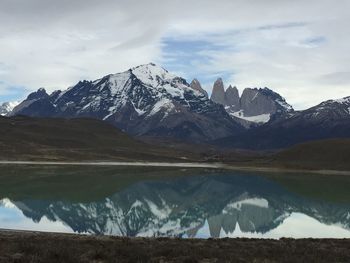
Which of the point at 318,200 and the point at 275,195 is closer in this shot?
the point at 318,200

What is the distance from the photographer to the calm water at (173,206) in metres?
60.6

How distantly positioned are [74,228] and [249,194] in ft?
178

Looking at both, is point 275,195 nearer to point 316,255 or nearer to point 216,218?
point 216,218

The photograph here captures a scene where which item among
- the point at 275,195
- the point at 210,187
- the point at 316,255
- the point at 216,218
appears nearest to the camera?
the point at 316,255

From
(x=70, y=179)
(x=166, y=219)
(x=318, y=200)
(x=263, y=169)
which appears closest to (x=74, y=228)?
(x=166, y=219)

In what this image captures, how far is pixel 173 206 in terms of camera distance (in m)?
87.8

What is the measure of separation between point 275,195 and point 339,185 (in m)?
30.5

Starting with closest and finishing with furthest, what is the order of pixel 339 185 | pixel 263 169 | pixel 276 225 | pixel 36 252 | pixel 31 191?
pixel 36 252
pixel 276 225
pixel 31 191
pixel 339 185
pixel 263 169

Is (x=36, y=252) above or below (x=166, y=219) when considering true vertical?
above

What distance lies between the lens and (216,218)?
74062 mm

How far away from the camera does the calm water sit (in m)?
60.6

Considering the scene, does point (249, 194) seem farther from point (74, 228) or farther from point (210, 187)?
point (74, 228)

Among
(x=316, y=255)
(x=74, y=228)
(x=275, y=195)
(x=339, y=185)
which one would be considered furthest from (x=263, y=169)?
(x=316, y=255)

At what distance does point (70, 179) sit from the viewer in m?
120
